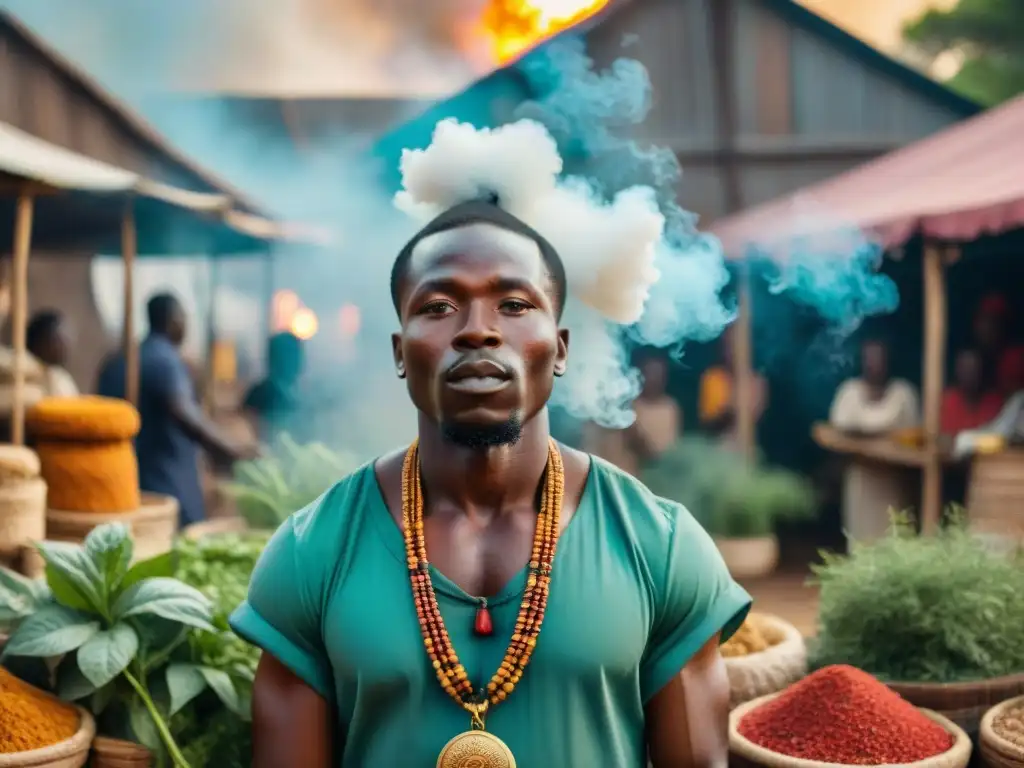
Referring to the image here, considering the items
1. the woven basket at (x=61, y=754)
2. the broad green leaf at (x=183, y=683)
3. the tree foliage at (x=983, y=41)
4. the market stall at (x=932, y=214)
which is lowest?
the woven basket at (x=61, y=754)

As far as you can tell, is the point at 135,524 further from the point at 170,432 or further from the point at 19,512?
the point at 170,432

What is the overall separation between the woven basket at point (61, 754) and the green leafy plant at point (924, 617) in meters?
1.96

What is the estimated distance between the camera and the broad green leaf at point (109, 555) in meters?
2.64

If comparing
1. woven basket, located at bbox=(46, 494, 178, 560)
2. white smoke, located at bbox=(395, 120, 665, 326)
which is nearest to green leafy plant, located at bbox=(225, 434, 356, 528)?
woven basket, located at bbox=(46, 494, 178, 560)

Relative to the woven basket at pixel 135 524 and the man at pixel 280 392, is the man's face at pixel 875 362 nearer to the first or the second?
the man at pixel 280 392

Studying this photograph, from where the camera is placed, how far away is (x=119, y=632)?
2.56m

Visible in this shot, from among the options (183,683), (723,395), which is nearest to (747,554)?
(723,395)

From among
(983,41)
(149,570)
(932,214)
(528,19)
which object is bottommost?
(149,570)

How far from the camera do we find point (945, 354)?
32.6ft

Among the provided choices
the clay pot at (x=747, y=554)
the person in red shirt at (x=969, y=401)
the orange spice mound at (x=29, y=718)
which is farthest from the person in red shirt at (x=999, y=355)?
the orange spice mound at (x=29, y=718)

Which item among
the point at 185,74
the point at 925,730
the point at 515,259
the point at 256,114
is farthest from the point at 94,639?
the point at 185,74

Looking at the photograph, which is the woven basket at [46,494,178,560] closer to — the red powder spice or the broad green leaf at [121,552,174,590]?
the broad green leaf at [121,552,174,590]

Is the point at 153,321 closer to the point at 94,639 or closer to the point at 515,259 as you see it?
the point at 94,639

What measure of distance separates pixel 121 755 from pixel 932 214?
5.43m
